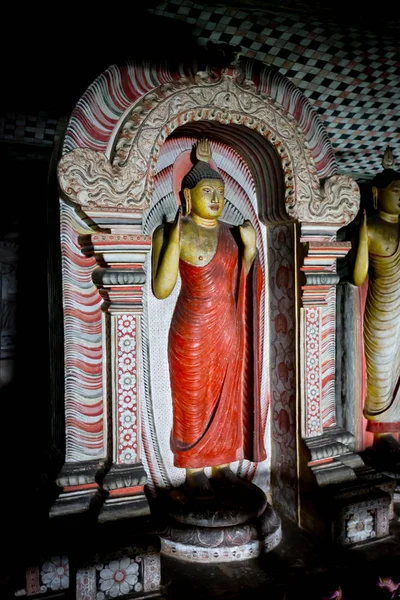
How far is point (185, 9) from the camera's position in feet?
11.2

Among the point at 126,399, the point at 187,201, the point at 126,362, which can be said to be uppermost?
the point at 187,201

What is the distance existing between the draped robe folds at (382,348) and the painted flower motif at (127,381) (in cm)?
221

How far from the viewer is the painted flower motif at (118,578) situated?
274 centimetres

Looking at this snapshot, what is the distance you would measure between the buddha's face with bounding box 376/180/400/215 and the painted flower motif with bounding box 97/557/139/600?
314cm

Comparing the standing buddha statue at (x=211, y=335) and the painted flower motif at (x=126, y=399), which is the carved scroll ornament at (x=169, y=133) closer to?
the standing buddha statue at (x=211, y=335)

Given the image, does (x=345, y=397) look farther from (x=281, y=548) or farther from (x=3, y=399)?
(x=3, y=399)

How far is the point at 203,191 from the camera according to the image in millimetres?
3383

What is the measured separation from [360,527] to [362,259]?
188 centimetres

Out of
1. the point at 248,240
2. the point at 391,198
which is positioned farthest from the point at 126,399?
the point at 391,198

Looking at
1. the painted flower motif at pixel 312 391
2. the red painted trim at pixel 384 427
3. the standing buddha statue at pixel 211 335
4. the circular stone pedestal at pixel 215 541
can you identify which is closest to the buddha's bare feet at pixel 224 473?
the standing buddha statue at pixel 211 335

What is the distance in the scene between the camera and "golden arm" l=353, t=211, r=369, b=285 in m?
3.98

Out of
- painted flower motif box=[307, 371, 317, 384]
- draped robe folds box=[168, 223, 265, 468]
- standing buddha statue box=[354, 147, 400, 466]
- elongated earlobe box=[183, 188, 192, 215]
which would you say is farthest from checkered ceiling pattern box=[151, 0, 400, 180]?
painted flower motif box=[307, 371, 317, 384]

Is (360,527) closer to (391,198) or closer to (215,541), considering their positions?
(215,541)

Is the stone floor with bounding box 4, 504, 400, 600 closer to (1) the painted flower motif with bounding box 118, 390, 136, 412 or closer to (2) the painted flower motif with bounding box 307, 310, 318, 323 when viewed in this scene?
(1) the painted flower motif with bounding box 118, 390, 136, 412
